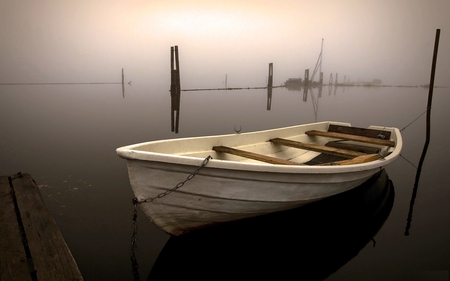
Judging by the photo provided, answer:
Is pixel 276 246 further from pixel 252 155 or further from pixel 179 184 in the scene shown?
pixel 179 184

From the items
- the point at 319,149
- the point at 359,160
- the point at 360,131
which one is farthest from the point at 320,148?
the point at 360,131

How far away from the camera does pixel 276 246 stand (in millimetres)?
2465

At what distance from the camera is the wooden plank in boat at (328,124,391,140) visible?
414 cm

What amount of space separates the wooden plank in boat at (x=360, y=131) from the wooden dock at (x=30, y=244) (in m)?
3.92

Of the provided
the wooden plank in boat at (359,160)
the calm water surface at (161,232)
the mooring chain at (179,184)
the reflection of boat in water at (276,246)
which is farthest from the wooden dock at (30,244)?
the wooden plank in boat at (359,160)

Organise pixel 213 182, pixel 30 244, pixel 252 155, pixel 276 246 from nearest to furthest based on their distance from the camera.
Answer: pixel 30 244 → pixel 213 182 → pixel 276 246 → pixel 252 155

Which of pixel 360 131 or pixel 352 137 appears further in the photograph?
pixel 360 131

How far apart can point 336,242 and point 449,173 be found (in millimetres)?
3512

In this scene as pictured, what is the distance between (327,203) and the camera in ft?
10.4

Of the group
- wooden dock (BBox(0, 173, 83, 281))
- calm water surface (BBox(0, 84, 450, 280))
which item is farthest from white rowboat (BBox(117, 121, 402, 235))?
wooden dock (BBox(0, 173, 83, 281))

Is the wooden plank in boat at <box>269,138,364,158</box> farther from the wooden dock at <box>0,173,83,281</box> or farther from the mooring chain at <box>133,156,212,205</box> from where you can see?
the wooden dock at <box>0,173,83,281</box>

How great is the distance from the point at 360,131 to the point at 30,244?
4110 millimetres

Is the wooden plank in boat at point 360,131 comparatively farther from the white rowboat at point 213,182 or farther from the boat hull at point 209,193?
the boat hull at point 209,193

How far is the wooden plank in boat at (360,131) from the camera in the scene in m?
4.14
